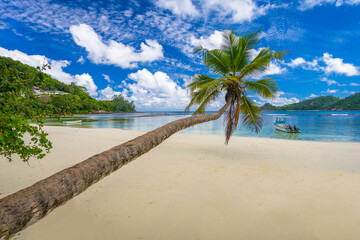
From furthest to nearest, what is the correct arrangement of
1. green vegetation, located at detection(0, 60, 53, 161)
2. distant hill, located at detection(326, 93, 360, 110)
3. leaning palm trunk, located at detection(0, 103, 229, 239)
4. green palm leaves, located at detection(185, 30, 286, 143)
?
distant hill, located at detection(326, 93, 360, 110) < green palm leaves, located at detection(185, 30, 286, 143) < green vegetation, located at detection(0, 60, 53, 161) < leaning palm trunk, located at detection(0, 103, 229, 239)

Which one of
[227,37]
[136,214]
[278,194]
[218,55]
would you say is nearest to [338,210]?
[278,194]

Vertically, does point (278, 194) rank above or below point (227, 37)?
below

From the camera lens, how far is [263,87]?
675 cm

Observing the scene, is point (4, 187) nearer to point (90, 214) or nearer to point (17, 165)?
point (17, 165)

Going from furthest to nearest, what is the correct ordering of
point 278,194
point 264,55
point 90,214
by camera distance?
point 264,55 → point 278,194 → point 90,214

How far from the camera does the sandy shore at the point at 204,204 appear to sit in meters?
2.93

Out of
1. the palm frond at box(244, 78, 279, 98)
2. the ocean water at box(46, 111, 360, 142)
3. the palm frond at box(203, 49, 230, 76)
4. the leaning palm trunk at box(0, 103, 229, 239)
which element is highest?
the palm frond at box(203, 49, 230, 76)

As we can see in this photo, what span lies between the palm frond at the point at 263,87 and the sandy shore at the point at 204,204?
2933 millimetres

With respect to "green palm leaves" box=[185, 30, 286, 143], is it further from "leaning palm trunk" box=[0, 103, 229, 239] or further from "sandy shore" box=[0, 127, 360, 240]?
"leaning palm trunk" box=[0, 103, 229, 239]

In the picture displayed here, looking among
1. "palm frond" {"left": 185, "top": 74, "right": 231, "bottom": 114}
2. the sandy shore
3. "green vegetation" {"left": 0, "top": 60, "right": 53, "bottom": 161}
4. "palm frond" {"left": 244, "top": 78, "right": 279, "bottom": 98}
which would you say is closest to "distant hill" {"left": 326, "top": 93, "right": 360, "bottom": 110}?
"palm frond" {"left": 244, "top": 78, "right": 279, "bottom": 98}

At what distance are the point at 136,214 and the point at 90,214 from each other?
88cm

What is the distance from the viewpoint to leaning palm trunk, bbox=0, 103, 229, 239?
1.20 meters

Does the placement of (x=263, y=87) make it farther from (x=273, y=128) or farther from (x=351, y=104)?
(x=351, y=104)

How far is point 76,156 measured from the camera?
24.2ft
